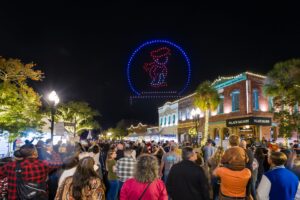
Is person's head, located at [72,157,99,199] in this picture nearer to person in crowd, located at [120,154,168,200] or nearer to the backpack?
person in crowd, located at [120,154,168,200]

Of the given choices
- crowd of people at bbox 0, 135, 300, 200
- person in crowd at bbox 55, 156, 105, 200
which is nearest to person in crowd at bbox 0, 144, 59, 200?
crowd of people at bbox 0, 135, 300, 200

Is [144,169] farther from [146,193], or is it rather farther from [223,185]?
[223,185]

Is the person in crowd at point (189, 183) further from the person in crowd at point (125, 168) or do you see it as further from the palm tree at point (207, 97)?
the palm tree at point (207, 97)

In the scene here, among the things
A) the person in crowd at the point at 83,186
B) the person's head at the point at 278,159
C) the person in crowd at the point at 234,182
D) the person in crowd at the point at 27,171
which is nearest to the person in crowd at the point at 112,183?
the person in crowd at the point at 27,171

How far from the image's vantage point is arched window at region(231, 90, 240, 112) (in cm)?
3753

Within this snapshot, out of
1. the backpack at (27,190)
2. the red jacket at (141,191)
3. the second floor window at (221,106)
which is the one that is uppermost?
the second floor window at (221,106)

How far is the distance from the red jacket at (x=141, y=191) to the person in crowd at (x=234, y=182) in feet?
4.25

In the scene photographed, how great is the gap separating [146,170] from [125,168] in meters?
3.74

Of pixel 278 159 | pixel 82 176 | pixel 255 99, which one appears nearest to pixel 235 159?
pixel 278 159

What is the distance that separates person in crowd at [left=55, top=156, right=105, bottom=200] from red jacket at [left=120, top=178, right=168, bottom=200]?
37 centimetres

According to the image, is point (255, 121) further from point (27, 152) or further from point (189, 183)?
point (27, 152)

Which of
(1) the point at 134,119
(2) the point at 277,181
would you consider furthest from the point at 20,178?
(1) the point at 134,119

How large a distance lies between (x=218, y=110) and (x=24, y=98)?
27771mm

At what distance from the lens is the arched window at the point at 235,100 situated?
3753 cm
